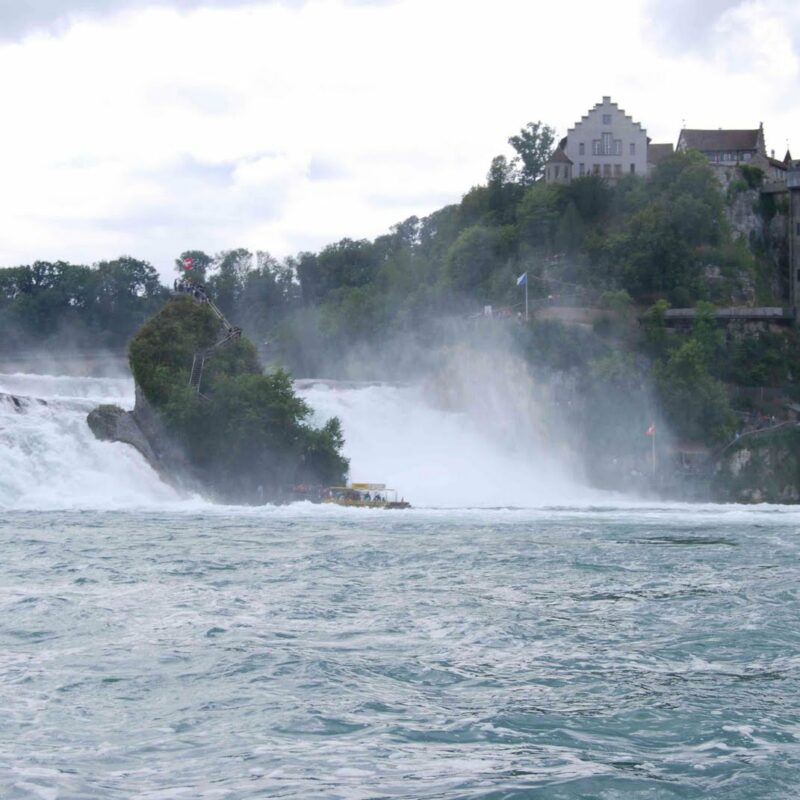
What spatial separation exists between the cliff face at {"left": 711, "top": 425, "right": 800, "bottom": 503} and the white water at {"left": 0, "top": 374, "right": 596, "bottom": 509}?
761cm

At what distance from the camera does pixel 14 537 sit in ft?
125

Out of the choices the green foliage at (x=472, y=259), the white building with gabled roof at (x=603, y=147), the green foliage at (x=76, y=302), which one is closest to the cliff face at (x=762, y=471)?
the green foliage at (x=472, y=259)

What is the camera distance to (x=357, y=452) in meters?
67.1

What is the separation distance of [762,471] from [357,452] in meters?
21.6

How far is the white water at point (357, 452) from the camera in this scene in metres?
51.2

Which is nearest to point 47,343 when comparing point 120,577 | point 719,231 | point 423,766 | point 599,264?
point 599,264

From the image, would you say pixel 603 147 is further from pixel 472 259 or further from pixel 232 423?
pixel 232 423

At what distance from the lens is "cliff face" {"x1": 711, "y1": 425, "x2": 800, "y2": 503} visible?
6931 cm

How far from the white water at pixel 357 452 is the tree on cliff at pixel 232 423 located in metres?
2.96

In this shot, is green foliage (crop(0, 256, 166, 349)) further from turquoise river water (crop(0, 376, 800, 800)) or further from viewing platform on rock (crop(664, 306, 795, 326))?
turquoise river water (crop(0, 376, 800, 800))

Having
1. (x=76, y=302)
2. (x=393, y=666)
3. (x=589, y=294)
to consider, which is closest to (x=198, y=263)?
(x=76, y=302)

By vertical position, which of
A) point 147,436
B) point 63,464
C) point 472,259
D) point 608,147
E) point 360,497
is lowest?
point 360,497

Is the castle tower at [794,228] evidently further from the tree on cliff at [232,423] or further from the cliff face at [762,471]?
the tree on cliff at [232,423]

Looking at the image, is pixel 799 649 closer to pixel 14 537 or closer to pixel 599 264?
pixel 14 537
